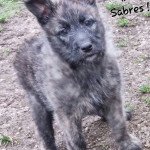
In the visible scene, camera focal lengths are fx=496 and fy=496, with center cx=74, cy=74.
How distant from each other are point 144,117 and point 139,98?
1.24 feet

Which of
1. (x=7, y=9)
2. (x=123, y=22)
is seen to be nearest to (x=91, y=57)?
(x=123, y=22)

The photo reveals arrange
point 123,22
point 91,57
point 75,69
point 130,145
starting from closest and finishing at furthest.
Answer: point 91,57 < point 75,69 < point 130,145 < point 123,22

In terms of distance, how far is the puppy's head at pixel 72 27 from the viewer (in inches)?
179

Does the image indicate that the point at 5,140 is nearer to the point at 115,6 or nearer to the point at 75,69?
the point at 75,69

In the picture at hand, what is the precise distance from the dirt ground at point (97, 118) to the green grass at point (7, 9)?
553 mm

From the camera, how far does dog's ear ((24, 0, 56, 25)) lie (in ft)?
15.8

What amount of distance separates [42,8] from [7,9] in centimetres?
428

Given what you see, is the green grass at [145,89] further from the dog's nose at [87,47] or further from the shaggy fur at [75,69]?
the dog's nose at [87,47]

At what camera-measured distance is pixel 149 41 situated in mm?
6945

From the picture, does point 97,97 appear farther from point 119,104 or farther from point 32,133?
point 32,133

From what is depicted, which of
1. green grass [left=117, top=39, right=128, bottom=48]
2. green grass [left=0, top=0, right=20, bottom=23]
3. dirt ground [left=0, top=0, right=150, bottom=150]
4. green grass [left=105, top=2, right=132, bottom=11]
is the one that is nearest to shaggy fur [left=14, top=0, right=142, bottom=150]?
dirt ground [left=0, top=0, right=150, bottom=150]

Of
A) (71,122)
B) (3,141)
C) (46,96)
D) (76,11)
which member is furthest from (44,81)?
(3,141)

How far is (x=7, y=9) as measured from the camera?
29.5ft

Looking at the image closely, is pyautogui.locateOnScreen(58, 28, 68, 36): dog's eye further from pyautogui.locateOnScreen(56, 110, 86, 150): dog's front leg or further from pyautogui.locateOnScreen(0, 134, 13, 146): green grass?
pyautogui.locateOnScreen(0, 134, 13, 146): green grass
